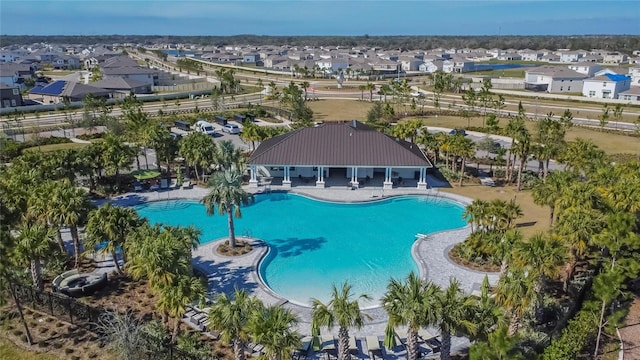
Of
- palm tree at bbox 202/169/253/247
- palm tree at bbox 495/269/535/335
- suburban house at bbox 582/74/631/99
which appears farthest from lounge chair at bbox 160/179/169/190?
suburban house at bbox 582/74/631/99

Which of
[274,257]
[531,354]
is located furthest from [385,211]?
[531,354]

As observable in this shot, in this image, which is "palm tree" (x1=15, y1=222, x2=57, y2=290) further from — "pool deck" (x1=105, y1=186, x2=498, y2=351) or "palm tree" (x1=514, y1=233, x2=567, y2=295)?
"palm tree" (x1=514, y1=233, x2=567, y2=295)

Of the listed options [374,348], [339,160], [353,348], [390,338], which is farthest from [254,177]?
[390,338]

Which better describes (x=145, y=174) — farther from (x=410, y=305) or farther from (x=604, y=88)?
(x=604, y=88)

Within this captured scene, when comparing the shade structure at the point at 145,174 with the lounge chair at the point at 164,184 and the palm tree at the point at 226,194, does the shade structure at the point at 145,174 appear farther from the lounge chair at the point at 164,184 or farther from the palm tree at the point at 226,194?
the palm tree at the point at 226,194

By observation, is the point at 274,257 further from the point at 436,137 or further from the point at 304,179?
the point at 436,137
